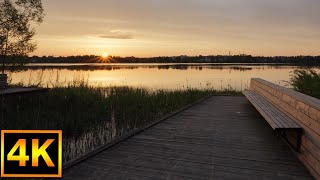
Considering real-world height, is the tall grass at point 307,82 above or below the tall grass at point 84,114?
above

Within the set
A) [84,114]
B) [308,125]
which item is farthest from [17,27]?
[308,125]

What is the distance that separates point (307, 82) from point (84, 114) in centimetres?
994

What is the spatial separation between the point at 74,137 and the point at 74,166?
11.7 ft

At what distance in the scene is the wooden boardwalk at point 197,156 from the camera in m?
4.36

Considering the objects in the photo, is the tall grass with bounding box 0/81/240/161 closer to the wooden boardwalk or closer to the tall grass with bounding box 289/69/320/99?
the wooden boardwalk

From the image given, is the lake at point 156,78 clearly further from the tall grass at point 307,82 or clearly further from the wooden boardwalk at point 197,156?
the wooden boardwalk at point 197,156

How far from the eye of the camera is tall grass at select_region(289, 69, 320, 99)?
12516 millimetres

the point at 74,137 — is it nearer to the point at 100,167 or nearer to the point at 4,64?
the point at 100,167

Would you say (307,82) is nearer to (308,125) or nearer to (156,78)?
(308,125)

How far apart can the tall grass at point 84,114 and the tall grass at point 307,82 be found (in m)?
5.11

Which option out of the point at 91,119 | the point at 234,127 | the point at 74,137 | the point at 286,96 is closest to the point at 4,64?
the point at 91,119

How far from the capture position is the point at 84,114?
1055 cm

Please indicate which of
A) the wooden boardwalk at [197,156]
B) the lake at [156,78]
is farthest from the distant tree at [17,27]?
the wooden boardwalk at [197,156]

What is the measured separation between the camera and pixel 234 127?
7.60m
